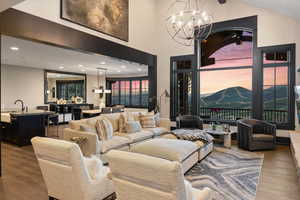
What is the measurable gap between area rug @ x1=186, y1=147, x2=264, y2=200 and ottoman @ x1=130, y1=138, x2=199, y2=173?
20 centimetres

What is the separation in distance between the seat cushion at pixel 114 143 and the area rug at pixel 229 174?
156 centimetres

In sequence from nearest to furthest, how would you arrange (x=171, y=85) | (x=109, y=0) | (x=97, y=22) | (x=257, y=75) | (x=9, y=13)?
(x=9, y=13) → (x=97, y=22) → (x=109, y=0) → (x=257, y=75) → (x=171, y=85)

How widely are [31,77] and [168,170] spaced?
934 centimetres

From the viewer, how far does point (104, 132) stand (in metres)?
4.27

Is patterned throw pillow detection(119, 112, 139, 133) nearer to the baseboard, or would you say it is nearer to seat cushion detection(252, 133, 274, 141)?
seat cushion detection(252, 133, 274, 141)

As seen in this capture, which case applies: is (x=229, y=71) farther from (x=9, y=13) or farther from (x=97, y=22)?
(x=9, y=13)

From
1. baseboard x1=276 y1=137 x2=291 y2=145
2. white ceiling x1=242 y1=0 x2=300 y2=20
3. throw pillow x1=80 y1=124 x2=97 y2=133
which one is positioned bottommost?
baseboard x1=276 y1=137 x2=291 y2=145

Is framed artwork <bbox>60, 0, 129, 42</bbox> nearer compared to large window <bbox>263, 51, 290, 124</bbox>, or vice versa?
framed artwork <bbox>60, 0, 129, 42</bbox>

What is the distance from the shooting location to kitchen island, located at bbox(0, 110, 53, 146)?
212 inches

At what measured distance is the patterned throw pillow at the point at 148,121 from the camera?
18.7 feet

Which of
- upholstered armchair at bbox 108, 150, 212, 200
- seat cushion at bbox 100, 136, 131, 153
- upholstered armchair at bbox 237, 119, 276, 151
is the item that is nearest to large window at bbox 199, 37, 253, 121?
upholstered armchair at bbox 237, 119, 276, 151

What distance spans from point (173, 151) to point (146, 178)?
6.56 ft

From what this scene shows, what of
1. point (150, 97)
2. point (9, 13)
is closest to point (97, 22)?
point (9, 13)

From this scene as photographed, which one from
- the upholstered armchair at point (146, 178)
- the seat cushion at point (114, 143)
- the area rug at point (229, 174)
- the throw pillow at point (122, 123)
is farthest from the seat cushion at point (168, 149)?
the upholstered armchair at point (146, 178)
